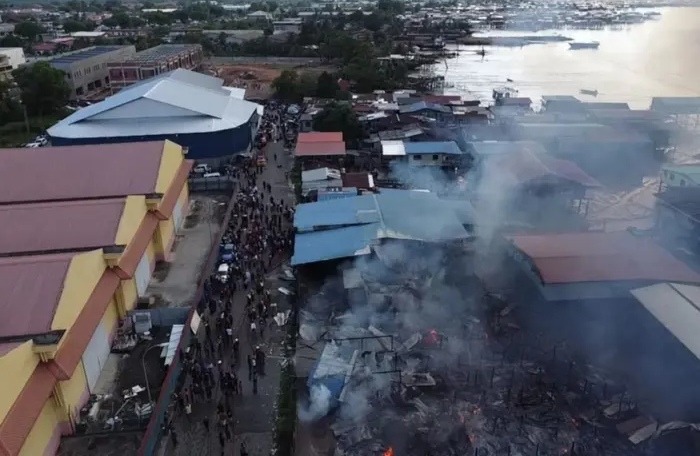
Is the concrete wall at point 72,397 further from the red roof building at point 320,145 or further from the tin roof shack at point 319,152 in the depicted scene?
the red roof building at point 320,145

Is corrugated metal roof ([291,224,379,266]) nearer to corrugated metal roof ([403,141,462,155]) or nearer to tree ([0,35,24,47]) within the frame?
corrugated metal roof ([403,141,462,155])

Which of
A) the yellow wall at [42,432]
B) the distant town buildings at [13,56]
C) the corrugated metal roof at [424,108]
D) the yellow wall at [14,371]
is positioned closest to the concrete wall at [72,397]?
the yellow wall at [42,432]

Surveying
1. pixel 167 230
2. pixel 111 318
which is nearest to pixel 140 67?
pixel 167 230

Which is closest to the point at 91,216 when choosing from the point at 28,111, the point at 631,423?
the point at 631,423

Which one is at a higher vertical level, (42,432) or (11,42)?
(11,42)

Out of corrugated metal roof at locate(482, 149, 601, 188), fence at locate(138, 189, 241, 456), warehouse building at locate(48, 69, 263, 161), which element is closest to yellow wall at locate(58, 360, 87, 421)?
fence at locate(138, 189, 241, 456)

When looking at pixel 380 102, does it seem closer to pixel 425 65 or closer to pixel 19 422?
pixel 425 65

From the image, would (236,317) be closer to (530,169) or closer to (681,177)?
(530,169)
